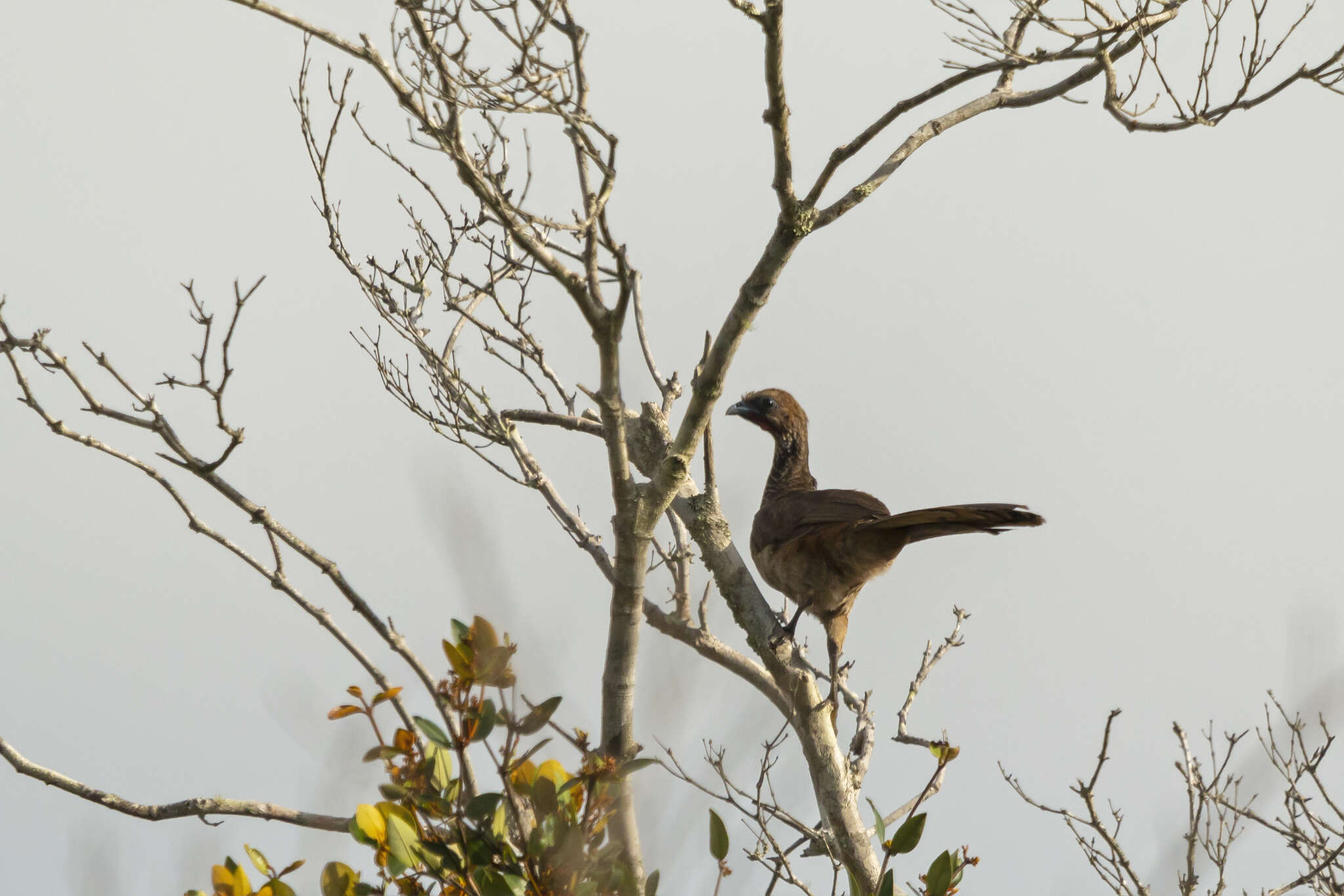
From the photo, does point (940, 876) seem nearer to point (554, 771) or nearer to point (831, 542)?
point (554, 771)

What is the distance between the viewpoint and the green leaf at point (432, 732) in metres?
1.94

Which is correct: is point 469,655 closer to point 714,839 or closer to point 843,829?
point 714,839

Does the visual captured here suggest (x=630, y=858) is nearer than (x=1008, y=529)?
Yes

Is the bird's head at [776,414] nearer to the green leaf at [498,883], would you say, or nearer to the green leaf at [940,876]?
the green leaf at [940,876]

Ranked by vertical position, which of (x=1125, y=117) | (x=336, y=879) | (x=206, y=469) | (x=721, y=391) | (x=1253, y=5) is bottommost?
(x=336, y=879)

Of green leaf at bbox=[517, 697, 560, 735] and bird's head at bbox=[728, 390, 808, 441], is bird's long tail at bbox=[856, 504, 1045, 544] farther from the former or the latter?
green leaf at bbox=[517, 697, 560, 735]

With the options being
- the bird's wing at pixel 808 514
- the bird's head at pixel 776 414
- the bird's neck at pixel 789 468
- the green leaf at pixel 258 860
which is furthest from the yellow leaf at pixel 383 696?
the bird's head at pixel 776 414

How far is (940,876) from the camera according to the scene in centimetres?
242

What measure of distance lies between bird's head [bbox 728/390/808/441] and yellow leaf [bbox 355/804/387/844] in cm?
416

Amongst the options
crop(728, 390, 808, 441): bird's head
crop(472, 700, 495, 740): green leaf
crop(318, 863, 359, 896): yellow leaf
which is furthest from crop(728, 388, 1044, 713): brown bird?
crop(472, 700, 495, 740): green leaf

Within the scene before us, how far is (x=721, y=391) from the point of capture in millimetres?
2777

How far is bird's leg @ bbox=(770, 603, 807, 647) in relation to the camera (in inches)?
162

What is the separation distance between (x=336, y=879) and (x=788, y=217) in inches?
71.2

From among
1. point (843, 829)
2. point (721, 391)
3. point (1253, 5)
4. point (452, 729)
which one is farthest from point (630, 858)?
point (1253, 5)
